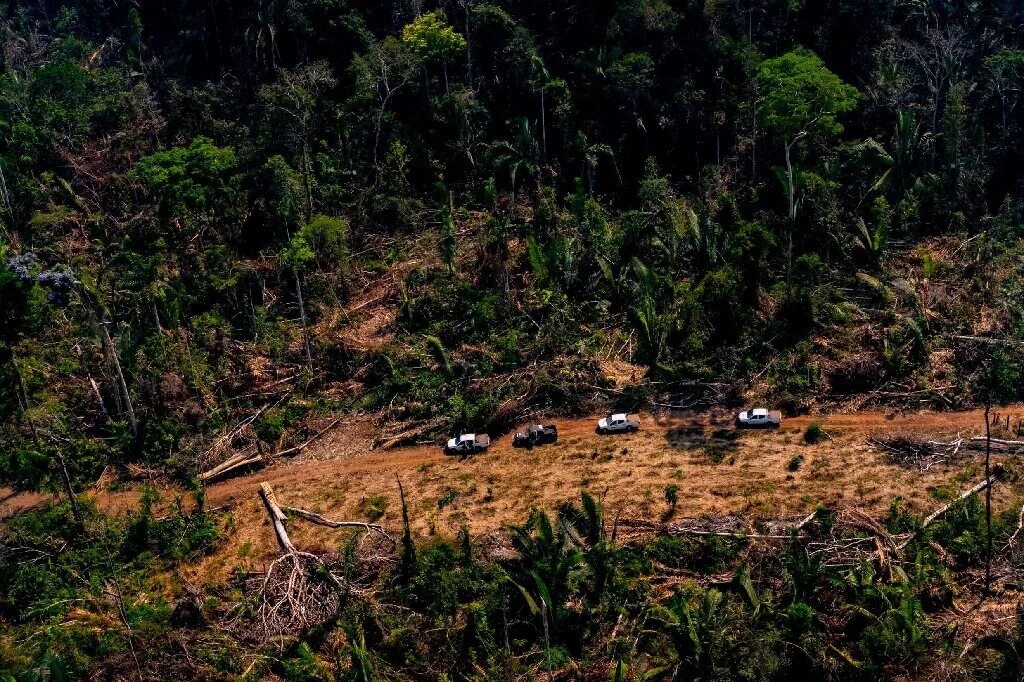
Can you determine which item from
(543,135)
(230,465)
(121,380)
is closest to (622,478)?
(230,465)

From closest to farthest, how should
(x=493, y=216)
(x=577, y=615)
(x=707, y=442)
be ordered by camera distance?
(x=577, y=615)
(x=707, y=442)
(x=493, y=216)

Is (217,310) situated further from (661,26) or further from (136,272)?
(661,26)

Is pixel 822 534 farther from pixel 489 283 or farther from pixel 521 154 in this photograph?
pixel 521 154

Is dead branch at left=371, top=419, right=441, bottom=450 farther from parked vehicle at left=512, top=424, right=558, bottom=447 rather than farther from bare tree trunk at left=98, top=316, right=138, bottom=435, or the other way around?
bare tree trunk at left=98, top=316, right=138, bottom=435

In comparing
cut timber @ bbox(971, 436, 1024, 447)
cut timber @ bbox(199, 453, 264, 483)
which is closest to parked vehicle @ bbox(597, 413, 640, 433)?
cut timber @ bbox(971, 436, 1024, 447)

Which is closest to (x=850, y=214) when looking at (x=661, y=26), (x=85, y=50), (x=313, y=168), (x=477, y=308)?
(x=661, y=26)

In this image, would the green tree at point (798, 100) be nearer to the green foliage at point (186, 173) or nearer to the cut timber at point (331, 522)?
the cut timber at point (331, 522)

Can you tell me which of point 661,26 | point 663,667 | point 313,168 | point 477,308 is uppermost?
point 661,26

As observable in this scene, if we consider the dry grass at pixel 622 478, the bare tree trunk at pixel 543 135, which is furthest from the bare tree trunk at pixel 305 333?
the bare tree trunk at pixel 543 135
